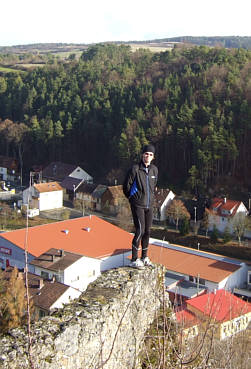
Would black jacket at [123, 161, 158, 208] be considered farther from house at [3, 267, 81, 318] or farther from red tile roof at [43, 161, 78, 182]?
red tile roof at [43, 161, 78, 182]

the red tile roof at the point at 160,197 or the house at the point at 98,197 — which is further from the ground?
the red tile roof at the point at 160,197

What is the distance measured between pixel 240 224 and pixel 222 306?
14.4 m

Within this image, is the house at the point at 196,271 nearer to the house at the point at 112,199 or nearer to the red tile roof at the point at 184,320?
the red tile roof at the point at 184,320

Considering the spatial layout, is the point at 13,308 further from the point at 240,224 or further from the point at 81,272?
the point at 240,224

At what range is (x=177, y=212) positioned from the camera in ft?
87.5

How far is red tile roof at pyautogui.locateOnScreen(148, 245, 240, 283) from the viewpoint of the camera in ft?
57.8

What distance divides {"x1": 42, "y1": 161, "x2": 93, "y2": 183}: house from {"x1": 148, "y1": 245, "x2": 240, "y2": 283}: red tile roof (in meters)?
19.2

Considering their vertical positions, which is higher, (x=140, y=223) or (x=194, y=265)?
(x=140, y=223)

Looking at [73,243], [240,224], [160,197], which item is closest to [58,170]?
[160,197]

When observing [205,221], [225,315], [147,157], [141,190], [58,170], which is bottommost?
[205,221]

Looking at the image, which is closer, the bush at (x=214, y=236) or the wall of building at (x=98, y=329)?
the wall of building at (x=98, y=329)

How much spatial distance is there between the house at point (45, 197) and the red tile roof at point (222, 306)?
19667 millimetres

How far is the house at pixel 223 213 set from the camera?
26.0 meters

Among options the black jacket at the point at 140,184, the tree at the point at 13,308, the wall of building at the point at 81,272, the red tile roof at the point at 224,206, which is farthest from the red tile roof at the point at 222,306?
the red tile roof at the point at 224,206
